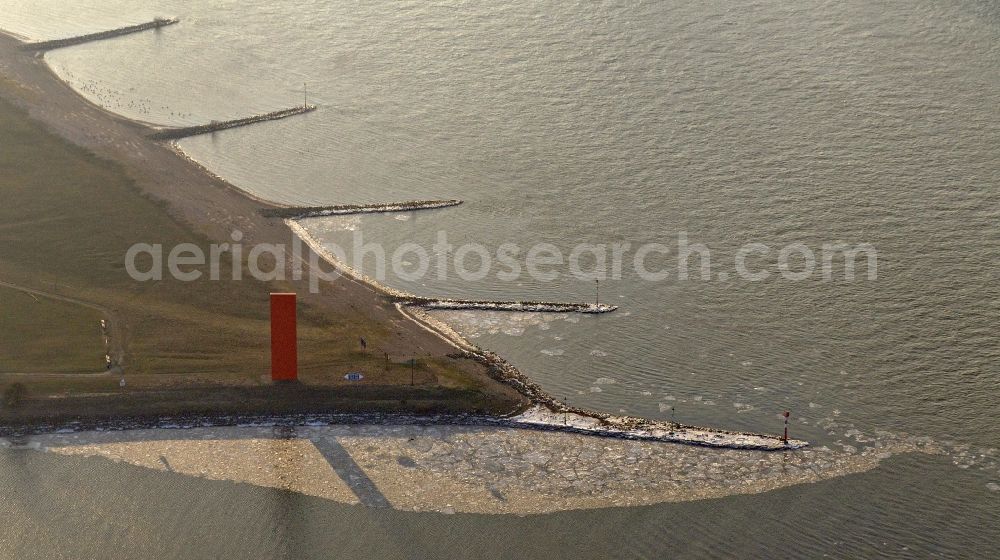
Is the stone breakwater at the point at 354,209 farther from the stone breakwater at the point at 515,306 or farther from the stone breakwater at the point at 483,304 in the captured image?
the stone breakwater at the point at 515,306

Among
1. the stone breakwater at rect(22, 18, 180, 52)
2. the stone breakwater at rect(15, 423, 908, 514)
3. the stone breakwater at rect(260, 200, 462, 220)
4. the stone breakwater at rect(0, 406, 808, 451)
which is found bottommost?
the stone breakwater at rect(15, 423, 908, 514)

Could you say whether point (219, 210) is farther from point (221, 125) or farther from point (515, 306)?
point (515, 306)

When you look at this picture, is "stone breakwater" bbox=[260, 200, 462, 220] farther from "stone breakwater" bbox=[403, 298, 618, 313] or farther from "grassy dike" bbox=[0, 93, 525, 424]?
"stone breakwater" bbox=[403, 298, 618, 313]

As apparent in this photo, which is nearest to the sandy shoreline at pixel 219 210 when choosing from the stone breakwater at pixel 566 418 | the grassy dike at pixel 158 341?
the stone breakwater at pixel 566 418

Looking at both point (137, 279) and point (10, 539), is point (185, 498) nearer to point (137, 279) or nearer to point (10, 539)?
point (10, 539)

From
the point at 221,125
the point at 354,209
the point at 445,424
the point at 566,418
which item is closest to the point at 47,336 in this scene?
the point at 445,424

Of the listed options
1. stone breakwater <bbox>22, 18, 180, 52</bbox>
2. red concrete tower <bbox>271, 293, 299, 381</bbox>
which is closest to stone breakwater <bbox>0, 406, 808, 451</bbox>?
red concrete tower <bbox>271, 293, 299, 381</bbox>
